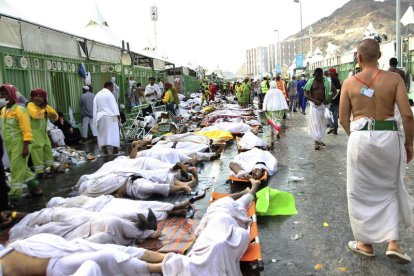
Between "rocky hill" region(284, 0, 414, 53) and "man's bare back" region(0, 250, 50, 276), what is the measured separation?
346 ft

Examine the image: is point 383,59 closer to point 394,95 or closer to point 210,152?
point 210,152

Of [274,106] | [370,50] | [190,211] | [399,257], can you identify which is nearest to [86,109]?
[274,106]

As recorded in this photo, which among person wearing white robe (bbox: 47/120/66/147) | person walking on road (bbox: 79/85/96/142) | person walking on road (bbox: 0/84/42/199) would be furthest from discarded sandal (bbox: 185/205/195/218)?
person walking on road (bbox: 79/85/96/142)

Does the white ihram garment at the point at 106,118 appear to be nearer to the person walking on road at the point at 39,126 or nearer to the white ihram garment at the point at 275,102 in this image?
the person walking on road at the point at 39,126

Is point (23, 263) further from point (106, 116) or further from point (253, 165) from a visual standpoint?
point (106, 116)

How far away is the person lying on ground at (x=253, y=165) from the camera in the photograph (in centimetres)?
650

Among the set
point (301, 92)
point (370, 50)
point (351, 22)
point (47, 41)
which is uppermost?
point (351, 22)

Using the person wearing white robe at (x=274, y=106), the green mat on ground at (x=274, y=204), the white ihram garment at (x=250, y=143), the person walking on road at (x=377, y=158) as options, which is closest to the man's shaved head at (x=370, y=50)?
the person walking on road at (x=377, y=158)

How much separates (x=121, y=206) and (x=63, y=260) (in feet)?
5.13

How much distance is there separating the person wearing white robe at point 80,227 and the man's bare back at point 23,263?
2.14ft

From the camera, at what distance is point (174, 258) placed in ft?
10.5

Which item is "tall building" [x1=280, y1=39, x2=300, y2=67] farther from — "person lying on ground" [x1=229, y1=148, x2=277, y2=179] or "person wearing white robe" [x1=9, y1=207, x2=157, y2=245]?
"person wearing white robe" [x1=9, y1=207, x2=157, y2=245]

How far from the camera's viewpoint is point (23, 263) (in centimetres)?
297

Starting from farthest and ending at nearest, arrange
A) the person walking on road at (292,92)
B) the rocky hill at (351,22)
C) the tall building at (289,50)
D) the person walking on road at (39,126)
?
the tall building at (289,50), the rocky hill at (351,22), the person walking on road at (292,92), the person walking on road at (39,126)
